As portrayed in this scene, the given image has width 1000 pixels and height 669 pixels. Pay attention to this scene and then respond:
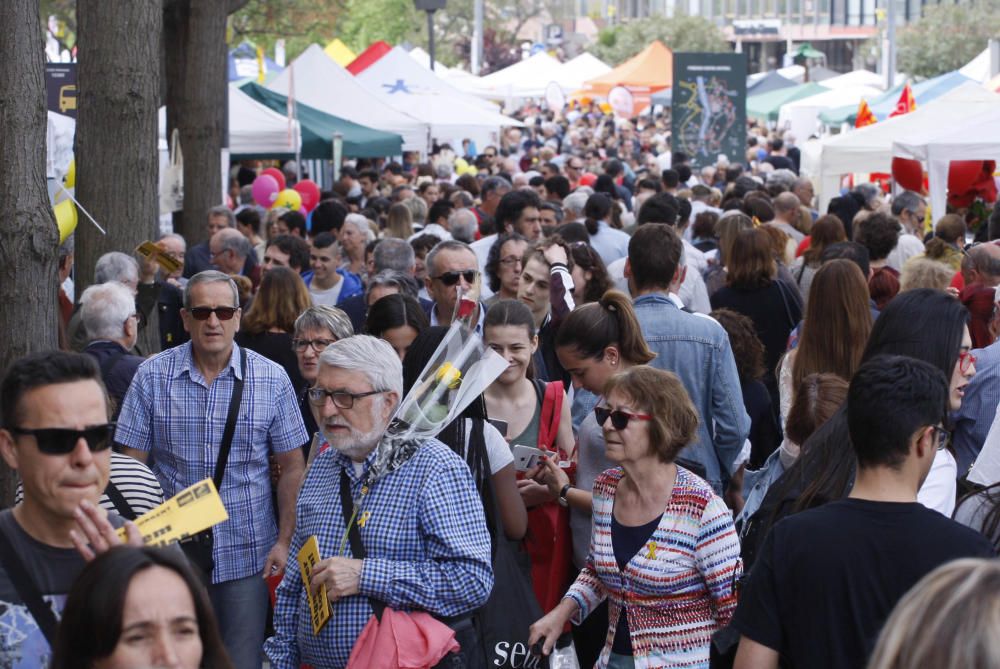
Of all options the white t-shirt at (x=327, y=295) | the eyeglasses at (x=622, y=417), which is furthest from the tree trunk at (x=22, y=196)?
the white t-shirt at (x=327, y=295)

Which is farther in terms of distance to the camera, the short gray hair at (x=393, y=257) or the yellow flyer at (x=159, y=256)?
the short gray hair at (x=393, y=257)

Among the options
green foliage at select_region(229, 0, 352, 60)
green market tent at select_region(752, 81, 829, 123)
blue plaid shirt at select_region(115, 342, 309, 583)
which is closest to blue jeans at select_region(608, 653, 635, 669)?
blue plaid shirt at select_region(115, 342, 309, 583)

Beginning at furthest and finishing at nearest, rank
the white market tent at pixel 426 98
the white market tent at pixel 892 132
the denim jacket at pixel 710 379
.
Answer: the white market tent at pixel 426 98, the white market tent at pixel 892 132, the denim jacket at pixel 710 379

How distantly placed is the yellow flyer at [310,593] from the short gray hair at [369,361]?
1.61 ft

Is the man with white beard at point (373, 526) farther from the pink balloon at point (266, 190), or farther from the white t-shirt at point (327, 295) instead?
the pink balloon at point (266, 190)

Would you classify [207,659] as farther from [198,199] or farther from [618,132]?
[618,132]

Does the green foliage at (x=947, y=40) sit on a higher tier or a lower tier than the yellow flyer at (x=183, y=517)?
higher

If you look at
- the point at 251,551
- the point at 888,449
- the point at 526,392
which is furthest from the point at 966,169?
the point at 888,449

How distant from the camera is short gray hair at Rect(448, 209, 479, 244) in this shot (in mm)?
12297

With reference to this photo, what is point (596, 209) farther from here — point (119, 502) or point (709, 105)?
point (709, 105)

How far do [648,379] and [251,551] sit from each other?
185cm

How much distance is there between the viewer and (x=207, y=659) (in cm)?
277

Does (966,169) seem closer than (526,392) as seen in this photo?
No

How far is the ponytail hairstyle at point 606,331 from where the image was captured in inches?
227
